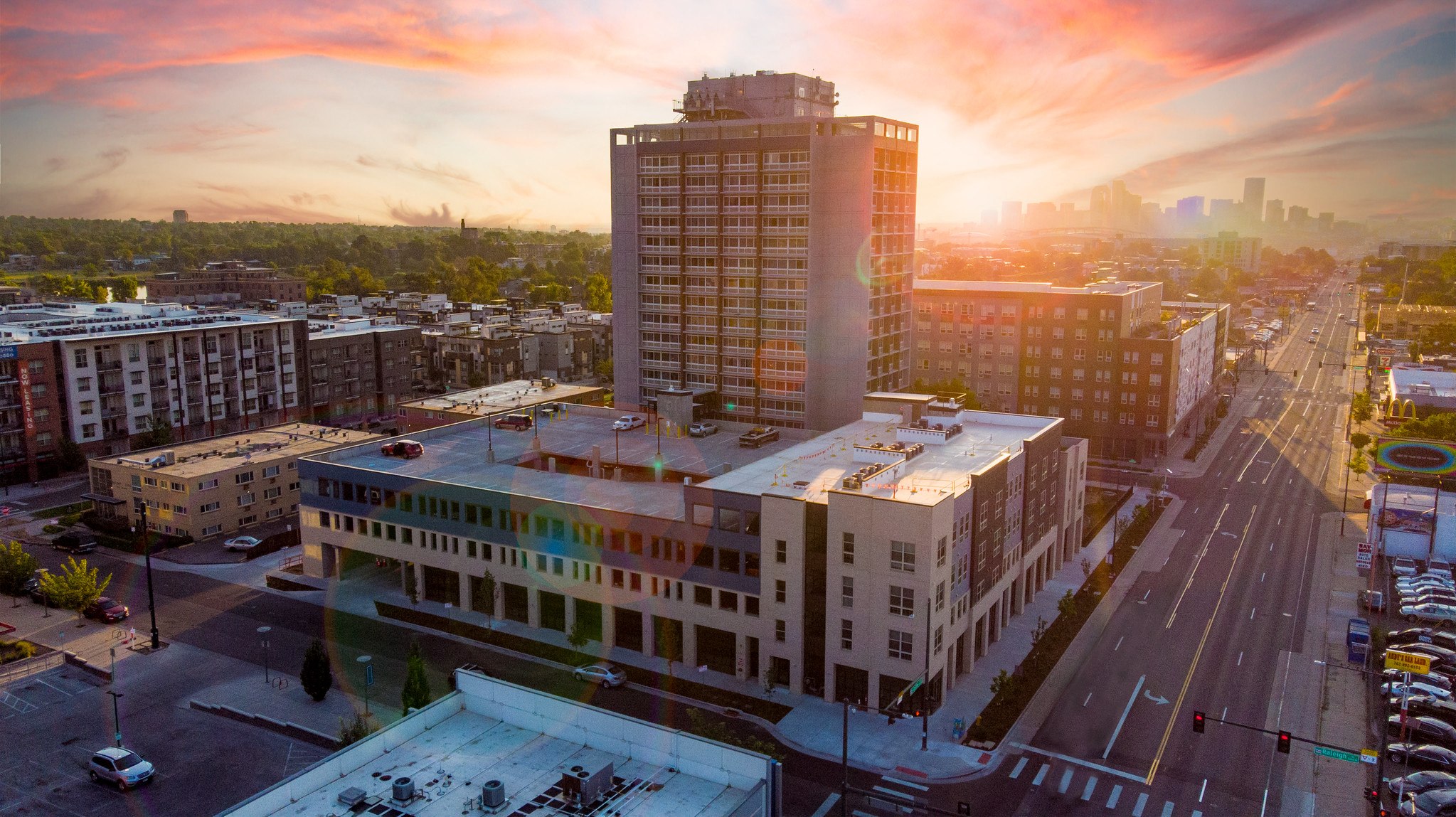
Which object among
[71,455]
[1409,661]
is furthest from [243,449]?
[1409,661]

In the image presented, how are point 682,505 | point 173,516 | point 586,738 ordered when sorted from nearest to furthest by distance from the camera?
point 586,738, point 682,505, point 173,516

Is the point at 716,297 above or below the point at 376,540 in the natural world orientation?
above

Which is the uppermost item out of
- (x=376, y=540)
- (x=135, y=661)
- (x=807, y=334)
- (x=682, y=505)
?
(x=807, y=334)

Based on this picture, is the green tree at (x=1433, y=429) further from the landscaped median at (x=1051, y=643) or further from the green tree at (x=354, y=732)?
the green tree at (x=354, y=732)

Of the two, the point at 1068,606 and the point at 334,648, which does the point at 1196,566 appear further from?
the point at 334,648

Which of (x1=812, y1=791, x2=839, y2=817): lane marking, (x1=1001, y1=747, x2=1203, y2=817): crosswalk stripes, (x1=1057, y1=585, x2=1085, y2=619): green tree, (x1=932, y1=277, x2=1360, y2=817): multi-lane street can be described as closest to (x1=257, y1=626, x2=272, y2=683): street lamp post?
(x1=812, y1=791, x2=839, y2=817): lane marking

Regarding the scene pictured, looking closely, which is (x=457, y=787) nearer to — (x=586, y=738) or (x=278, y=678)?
(x=586, y=738)

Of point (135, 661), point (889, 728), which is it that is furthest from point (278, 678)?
point (889, 728)
